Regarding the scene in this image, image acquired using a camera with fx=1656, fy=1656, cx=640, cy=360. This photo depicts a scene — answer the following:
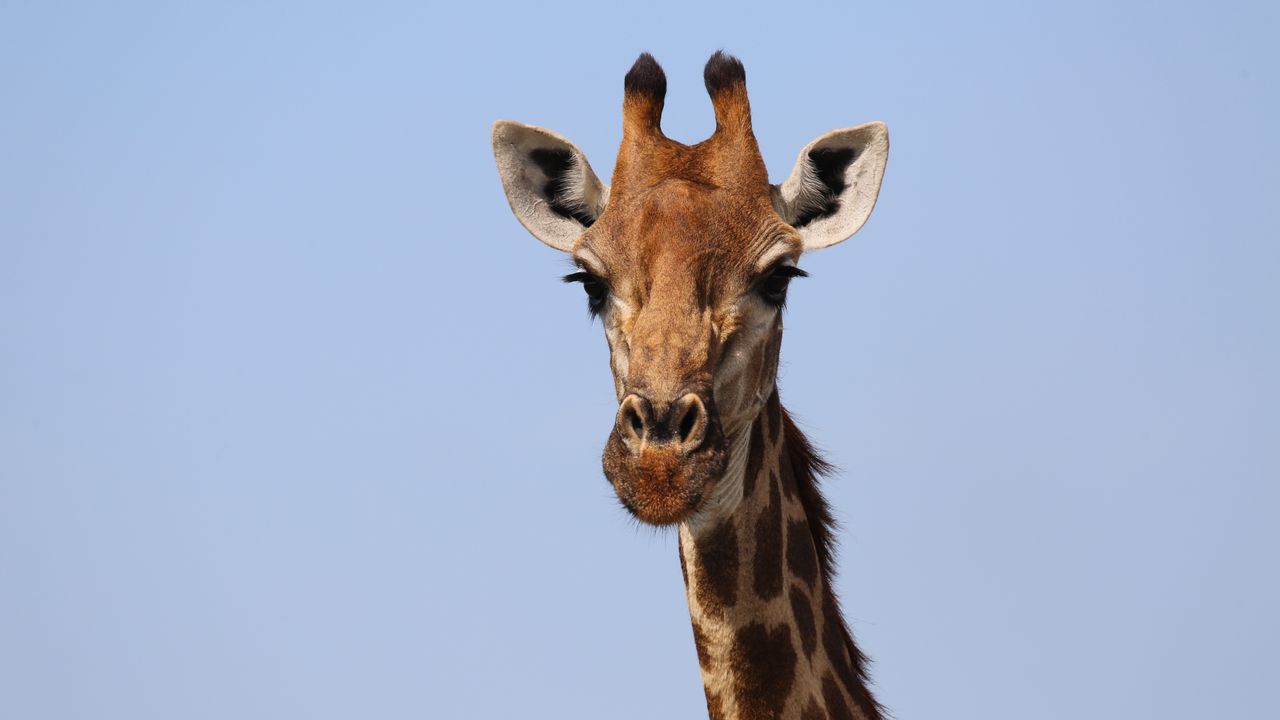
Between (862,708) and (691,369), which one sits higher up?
(691,369)

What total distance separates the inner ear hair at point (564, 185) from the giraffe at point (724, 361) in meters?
0.02

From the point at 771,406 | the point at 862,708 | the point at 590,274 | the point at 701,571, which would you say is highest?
the point at 590,274

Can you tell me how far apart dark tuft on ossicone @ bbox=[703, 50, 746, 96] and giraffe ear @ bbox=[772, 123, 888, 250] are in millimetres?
686

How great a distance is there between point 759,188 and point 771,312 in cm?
87

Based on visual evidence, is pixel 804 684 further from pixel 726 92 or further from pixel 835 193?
pixel 726 92

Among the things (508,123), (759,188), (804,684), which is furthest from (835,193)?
(804,684)

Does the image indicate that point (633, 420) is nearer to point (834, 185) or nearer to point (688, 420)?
point (688, 420)

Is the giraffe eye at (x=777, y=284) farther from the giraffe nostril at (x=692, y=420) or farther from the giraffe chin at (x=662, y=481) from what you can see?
the giraffe chin at (x=662, y=481)

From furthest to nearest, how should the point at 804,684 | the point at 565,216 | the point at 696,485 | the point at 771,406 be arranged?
the point at 565,216 → the point at 771,406 → the point at 804,684 → the point at 696,485

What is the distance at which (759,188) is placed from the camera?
9969mm

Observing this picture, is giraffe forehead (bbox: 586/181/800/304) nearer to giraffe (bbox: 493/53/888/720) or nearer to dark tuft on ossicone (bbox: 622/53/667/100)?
giraffe (bbox: 493/53/888/720)

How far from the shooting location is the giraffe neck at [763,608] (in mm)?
9086

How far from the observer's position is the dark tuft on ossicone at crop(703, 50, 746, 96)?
412 inches

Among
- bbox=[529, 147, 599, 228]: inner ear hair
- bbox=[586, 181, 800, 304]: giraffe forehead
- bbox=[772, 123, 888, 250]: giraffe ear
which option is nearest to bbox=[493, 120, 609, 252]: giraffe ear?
bbox=[529, 147, 599, 228]: inner ear hair
